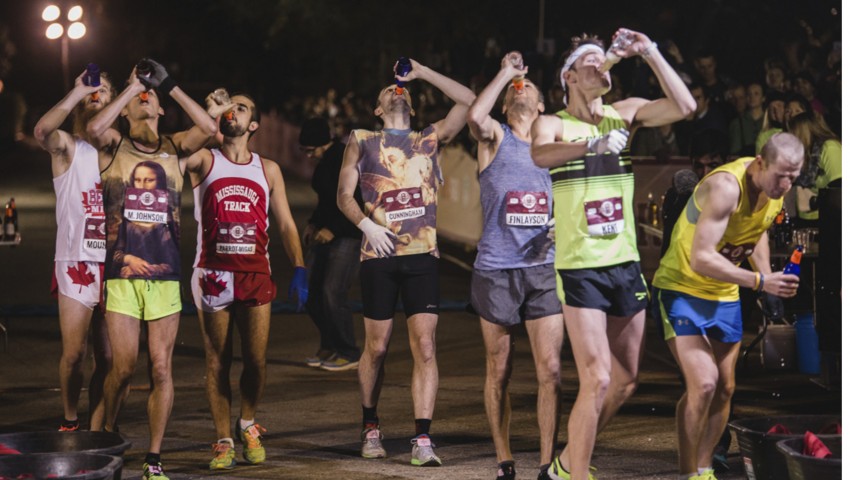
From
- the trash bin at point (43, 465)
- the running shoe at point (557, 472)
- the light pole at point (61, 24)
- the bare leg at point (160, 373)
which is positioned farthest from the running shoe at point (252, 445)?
the light pole at point (61, 24)

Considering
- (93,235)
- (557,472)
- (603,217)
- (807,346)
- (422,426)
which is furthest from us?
(807,346)

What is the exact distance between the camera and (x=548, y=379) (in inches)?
322

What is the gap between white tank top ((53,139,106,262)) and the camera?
9016 millimetres

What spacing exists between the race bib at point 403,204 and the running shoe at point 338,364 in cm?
406

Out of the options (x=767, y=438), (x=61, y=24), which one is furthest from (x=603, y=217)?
(x=61, y=24)

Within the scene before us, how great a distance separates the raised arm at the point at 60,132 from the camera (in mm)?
8320

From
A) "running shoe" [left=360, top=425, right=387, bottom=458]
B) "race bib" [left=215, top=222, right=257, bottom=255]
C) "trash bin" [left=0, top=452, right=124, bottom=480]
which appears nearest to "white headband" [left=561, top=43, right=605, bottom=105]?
"race bib" [left=215, top=222, right=257, bottom=255]

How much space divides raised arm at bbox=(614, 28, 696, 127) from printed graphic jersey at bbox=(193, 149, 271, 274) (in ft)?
7.61

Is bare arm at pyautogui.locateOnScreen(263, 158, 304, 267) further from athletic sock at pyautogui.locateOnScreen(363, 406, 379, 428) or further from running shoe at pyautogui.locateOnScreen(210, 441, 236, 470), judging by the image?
running shoe at pyautogui.locateOnScreen(210, 441, 236, 470)

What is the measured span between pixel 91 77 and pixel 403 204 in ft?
6.20

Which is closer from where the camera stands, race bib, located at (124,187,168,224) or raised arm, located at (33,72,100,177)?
raised arm, located at (33,72,100,177)

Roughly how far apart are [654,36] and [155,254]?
16.3m

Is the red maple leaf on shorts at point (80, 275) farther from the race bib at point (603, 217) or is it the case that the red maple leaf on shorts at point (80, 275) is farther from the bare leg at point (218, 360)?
the race bib at point (603, 217)

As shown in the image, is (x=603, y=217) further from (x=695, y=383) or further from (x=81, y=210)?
(x=81, y=210)
